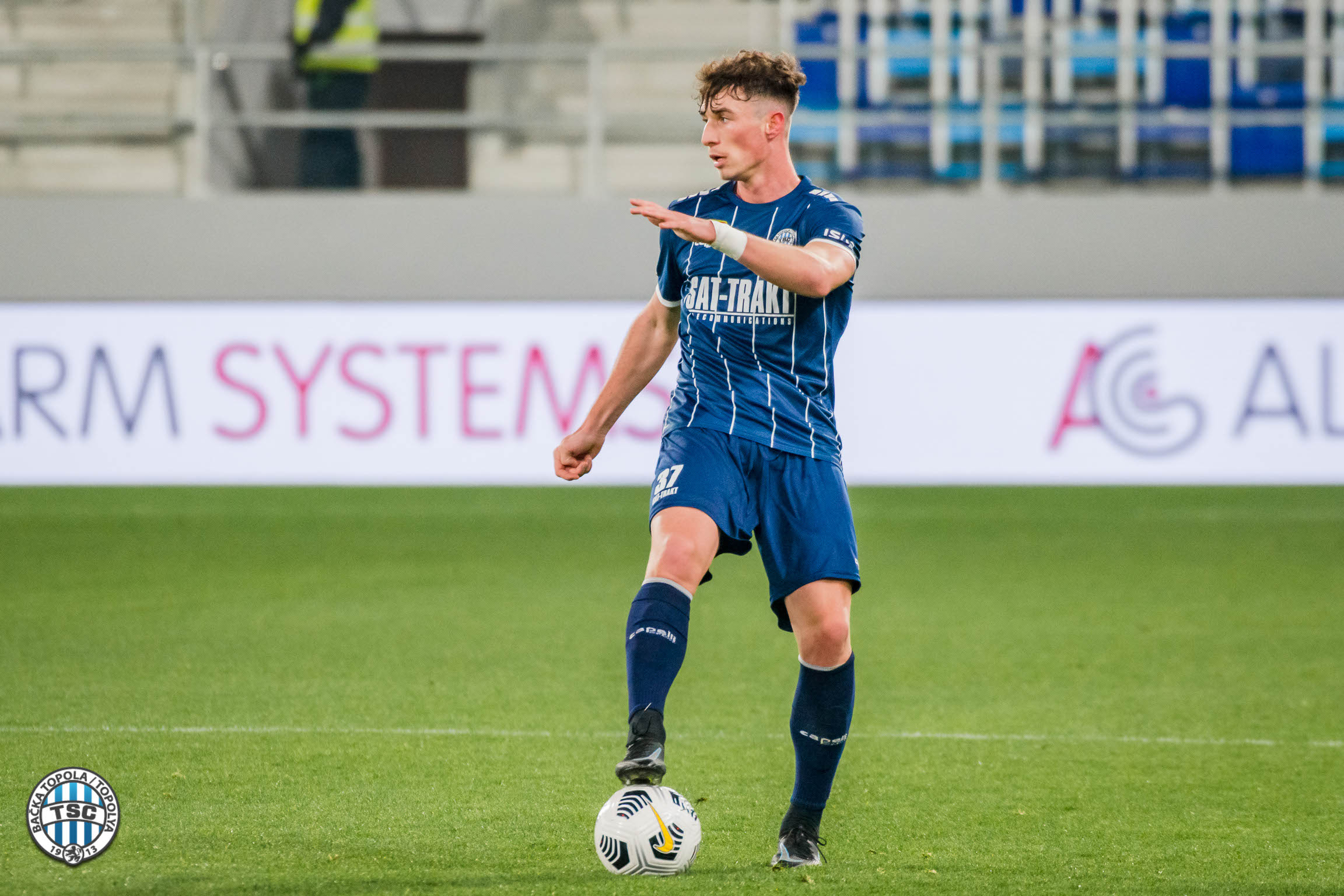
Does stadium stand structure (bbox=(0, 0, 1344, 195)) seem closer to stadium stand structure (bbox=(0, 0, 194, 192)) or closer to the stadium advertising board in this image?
→ stadium stand structure (bbox=(0, 0, 194, 192))

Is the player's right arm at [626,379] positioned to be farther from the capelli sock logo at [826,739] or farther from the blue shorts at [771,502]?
the capelli sock logo at [826,739]

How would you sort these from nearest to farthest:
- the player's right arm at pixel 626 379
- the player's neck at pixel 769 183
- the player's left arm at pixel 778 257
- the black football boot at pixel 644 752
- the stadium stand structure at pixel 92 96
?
1. the black football boot at pixel 644 752
2. the player's left arm at pixel 778 257
3. the player's neck at pixel 769 183
4. the player's right arm at pixel 626 379
5. the stadium stand structure at pixel 92 96

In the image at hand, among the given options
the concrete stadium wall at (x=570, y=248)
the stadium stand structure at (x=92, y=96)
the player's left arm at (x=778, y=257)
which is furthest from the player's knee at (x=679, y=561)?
the stadium stand structure at (x=92, y=96)

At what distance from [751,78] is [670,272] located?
425 mm

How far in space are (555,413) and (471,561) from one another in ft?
7.09

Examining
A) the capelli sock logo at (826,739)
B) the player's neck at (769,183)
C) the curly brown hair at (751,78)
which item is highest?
the curly brown hair at (751,78)

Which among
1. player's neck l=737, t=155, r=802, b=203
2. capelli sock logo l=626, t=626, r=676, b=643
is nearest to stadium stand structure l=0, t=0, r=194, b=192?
player's neck l=737, t=155, r=802, b=203

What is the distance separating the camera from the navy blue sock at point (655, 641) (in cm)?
294

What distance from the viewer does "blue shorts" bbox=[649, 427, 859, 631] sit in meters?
3.14

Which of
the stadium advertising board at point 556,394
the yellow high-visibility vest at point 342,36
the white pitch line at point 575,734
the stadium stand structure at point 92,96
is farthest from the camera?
the stadium stand structure at point 92,96

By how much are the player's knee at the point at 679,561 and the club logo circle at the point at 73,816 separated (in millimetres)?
1227

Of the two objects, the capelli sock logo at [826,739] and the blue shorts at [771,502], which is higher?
the blue shorts at [771,502]

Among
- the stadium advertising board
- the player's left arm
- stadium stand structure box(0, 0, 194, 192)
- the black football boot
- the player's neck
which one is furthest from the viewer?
stadium stand structure box(0, 0, 194, 192)

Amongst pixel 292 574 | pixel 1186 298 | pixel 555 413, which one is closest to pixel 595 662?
pixel 292 574
